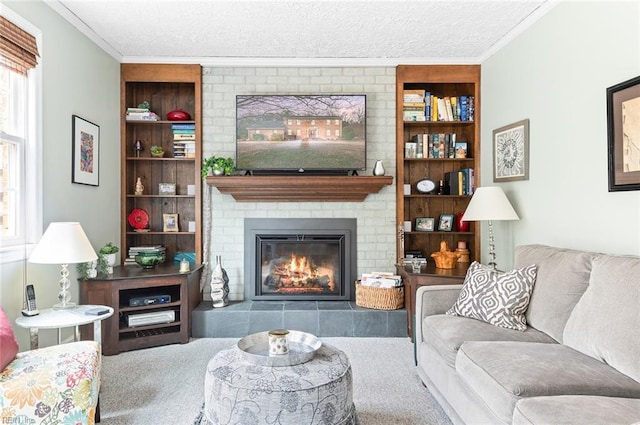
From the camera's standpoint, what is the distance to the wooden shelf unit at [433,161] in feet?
13.7

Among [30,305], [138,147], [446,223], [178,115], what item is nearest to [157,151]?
[138,147]

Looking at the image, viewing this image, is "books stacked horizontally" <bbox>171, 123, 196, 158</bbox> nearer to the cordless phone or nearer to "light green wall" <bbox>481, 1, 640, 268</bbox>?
the cordless phone

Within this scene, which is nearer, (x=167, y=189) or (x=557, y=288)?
(x=557, y=288)

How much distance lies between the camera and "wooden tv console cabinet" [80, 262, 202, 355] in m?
3.32

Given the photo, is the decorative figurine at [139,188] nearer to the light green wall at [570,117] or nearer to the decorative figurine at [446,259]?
Answer: the decorative figurine at [446,259]

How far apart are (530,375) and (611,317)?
50 centimetres

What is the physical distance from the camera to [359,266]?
4.21m

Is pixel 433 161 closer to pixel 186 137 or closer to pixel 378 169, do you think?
pixel 378 169

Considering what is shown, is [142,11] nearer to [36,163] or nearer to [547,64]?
[36,163]

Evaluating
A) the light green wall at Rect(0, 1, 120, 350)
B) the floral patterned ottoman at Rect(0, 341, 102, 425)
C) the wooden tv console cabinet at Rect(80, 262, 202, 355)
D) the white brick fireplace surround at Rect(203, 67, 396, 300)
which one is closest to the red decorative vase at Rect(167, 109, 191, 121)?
the white brick fireplace surround at Rect(203, 67, 396, 300)

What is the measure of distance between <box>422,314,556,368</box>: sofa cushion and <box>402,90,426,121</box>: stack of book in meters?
2.34

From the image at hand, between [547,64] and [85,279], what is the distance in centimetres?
394

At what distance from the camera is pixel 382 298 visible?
3.82 m

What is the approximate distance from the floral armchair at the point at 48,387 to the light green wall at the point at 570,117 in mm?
2864
